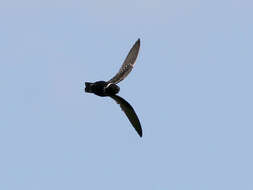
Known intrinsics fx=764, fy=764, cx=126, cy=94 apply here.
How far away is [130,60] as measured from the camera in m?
38.7

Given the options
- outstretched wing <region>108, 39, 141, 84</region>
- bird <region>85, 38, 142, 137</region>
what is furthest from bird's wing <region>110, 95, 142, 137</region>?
outstretched wing <region>108, 39, 141, 84</region>

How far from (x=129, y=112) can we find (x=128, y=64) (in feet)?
11.2

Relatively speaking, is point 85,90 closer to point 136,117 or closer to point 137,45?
point 136,117

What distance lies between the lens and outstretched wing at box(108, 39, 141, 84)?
36.6 meters

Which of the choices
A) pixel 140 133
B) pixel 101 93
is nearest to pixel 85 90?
pixel 101 93

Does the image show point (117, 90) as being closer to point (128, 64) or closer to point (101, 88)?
point (101, 88)

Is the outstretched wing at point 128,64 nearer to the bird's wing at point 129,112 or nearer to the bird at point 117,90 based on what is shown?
the bird at point 117,90

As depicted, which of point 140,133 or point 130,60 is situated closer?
point 140,133

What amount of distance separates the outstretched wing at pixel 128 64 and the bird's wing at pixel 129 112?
1.03 m

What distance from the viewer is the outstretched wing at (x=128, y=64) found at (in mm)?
36578

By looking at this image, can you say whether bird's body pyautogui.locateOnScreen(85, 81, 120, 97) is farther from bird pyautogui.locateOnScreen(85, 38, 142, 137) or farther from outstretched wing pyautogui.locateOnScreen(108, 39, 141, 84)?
outstretched wing pyautogui.locateOnScreen(108, 39, 141, 84)

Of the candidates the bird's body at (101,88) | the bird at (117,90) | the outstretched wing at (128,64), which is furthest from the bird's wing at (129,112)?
the outstretched wing at (128,64)

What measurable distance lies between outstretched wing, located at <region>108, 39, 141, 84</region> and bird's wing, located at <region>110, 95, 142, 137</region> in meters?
1.03

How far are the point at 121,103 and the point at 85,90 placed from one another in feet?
5.96
